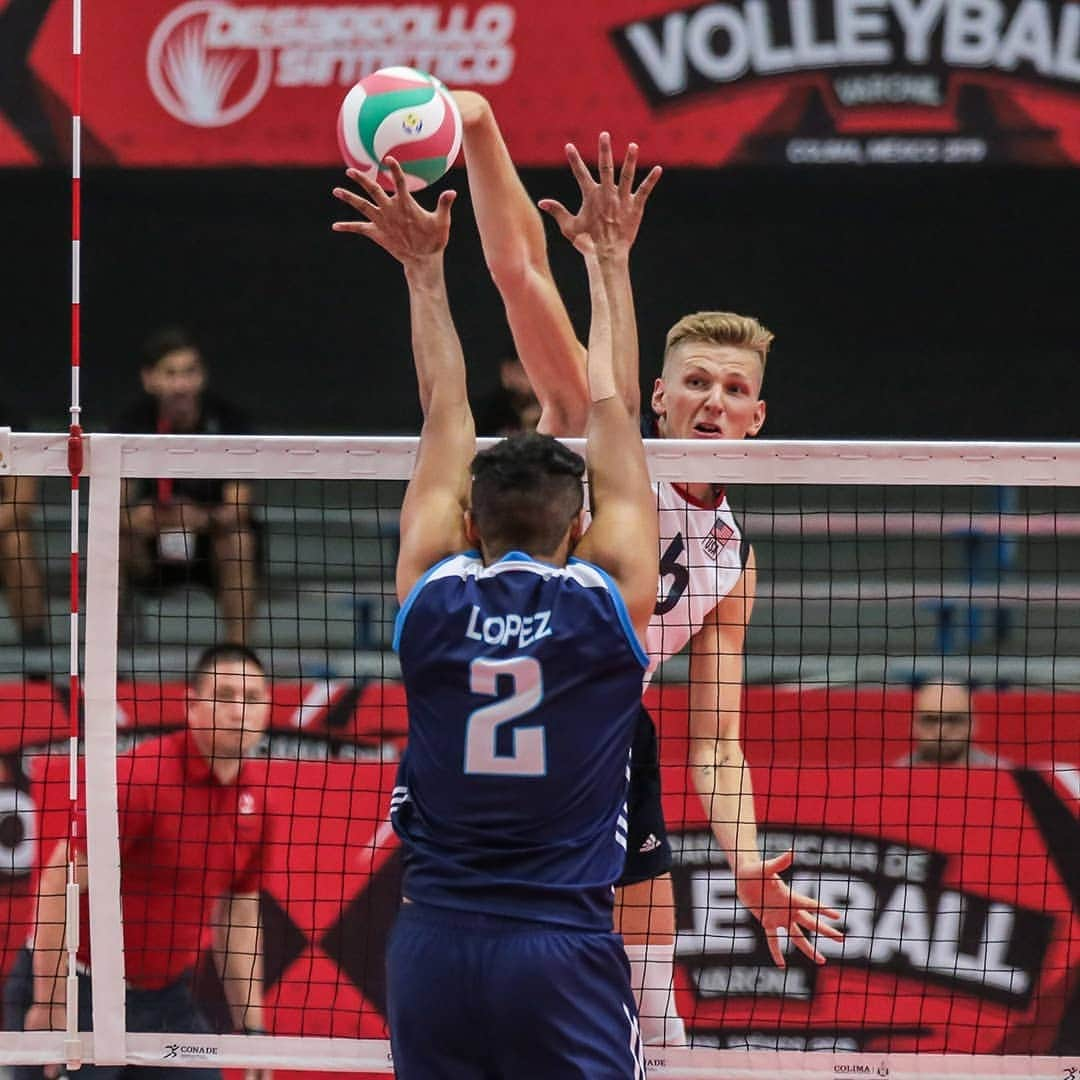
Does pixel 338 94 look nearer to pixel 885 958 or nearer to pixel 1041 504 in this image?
pixel 1041 504

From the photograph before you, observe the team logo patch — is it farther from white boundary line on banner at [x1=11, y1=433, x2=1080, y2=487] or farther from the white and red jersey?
white boundary line on banner at [x1=11, y1=433, x2=1080, y2=487]

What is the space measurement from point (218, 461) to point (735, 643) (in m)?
1.84

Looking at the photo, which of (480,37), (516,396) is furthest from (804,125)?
(516,396)

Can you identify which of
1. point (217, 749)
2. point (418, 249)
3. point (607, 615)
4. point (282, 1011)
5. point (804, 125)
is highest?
point (804, 125)

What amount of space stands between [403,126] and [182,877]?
3.20 meters

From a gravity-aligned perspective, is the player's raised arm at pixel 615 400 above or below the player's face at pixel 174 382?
below

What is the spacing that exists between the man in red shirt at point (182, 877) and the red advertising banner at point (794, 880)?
15cm

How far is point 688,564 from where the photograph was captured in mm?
6102

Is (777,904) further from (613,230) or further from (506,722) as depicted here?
(613,230)

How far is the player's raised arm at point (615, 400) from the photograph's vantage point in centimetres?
463

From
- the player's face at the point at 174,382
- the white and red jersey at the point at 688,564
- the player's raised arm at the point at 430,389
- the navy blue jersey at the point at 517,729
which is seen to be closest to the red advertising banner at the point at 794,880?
the white and red jersey at the point at 688,564

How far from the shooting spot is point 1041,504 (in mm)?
13602

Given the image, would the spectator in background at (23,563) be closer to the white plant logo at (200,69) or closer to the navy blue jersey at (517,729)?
the white plant logo at (200,69)

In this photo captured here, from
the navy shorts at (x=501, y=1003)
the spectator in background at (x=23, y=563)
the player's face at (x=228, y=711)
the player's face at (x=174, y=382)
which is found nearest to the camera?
the navy shorts at (x=501, y=1003)
